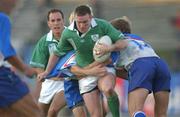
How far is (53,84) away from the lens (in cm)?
1222

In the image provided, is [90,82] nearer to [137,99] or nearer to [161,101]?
[137,99]

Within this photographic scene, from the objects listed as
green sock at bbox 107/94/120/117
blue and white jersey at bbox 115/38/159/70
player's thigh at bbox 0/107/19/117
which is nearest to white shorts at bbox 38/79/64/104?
green sock at bbox 107/94/120/117

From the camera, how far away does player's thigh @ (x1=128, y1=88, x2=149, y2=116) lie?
33.1 ft

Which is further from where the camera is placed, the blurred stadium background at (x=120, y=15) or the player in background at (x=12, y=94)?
the blurred stadium background at (x=120, y=15)

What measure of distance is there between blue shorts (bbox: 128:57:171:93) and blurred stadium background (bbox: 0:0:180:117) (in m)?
10.6

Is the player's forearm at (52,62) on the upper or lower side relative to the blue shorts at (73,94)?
upper

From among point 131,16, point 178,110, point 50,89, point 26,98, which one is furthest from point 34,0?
point 26,98

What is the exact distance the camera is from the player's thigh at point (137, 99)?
397 inches

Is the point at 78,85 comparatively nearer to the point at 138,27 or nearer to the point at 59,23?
the point at 59,23

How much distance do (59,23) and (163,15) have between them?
13735 mm

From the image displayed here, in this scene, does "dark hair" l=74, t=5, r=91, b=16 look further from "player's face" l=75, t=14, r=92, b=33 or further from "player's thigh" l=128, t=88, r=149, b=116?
"player's thigh" l=128, t=88, r=149, b=116

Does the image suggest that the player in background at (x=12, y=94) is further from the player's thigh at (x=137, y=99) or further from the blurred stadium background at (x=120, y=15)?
the blurred stadium background at (x=120, y=15)

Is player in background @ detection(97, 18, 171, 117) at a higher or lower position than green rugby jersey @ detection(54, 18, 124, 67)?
lower

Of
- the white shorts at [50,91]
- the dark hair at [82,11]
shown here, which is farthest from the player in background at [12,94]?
the white shorts at [50,91]
